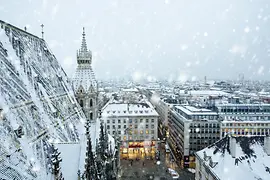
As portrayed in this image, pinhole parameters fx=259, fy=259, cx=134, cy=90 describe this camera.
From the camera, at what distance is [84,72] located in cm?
3584

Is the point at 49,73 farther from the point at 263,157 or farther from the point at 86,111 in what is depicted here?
the point at 263,157

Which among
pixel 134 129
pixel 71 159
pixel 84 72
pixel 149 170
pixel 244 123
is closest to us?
pixel 71 159

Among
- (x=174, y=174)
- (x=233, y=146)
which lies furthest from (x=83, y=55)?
(x=174, y=174)

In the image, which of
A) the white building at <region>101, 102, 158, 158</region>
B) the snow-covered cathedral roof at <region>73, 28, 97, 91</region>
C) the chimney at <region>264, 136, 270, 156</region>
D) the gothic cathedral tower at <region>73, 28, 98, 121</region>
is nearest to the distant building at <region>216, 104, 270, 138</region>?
the white building at <region>101, 102, 158, 158</region>

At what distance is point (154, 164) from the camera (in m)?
57.8

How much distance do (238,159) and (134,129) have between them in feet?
121

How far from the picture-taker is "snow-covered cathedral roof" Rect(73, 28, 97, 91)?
3441 centimetres

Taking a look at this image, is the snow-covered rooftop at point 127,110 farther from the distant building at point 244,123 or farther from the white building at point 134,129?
the distant building at point 244,123

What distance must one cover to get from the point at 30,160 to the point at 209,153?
28.2m

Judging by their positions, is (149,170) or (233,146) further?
(149,170)

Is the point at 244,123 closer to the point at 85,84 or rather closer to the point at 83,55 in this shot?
the point at 85,84

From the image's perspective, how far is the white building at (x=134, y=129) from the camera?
65.7 meters

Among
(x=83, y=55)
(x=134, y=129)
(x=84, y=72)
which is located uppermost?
(x=83, y=55)

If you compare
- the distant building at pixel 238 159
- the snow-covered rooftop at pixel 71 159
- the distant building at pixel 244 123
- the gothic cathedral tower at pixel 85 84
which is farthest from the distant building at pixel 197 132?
the snow-covered rooftop at pixel 71 159
